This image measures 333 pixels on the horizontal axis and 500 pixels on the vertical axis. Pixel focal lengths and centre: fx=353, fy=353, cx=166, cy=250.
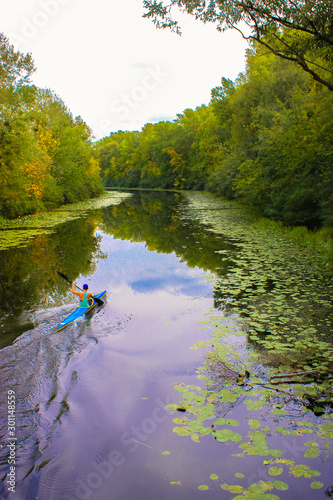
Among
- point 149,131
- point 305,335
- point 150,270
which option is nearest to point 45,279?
point 150,270

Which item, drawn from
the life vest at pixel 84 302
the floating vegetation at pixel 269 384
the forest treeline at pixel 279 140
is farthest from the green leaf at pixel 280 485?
the forest treeline at pixel 279 140

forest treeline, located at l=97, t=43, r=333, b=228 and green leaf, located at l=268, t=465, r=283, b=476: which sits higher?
forest treeline, located at l=97, t=43, r=333, b=228

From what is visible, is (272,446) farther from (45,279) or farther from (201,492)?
(45,279)

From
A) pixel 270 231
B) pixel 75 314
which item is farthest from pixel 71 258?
pixel 270 231

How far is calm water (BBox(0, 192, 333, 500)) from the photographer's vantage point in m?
3.59

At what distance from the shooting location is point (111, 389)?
16.7 ft

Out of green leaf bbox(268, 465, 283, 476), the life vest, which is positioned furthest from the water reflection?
green leaf bbox(268, 465, 283, 476)

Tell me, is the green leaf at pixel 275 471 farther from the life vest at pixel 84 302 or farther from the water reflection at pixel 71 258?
the life vest at pixel 84 302

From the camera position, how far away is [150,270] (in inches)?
460

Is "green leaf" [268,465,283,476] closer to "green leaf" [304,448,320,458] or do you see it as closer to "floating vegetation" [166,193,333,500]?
"floating vegetation" [166,193,333,500]

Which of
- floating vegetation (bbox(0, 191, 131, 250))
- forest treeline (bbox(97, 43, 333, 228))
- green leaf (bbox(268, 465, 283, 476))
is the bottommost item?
green leaf (bbox(268, 465, 283, 476))

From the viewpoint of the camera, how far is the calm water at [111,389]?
3.59 meters

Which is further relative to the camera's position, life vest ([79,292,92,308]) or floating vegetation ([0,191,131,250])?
floating vegetation ([0,191,131,250])

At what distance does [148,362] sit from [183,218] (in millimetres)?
20464
